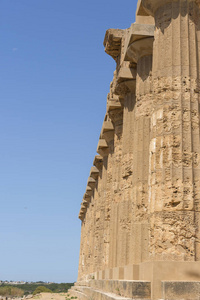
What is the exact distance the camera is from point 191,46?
10.0m

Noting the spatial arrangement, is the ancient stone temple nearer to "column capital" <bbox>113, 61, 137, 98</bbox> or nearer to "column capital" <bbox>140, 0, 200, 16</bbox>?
"column capital" <bbox>140, 0, 200, 16</bbox>

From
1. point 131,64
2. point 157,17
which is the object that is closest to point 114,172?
point 131,64

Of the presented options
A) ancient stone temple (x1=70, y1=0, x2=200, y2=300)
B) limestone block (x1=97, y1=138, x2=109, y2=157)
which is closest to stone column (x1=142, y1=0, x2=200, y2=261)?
ancient stone temple (x1=70, y1=0, x2=200, y2=300)

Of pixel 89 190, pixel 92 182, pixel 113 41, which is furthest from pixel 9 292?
pixel 113 41

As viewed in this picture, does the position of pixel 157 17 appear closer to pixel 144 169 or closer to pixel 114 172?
pixel 144 169

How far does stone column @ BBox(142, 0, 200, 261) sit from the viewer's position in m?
8.69

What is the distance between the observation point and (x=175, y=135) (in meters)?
9.38

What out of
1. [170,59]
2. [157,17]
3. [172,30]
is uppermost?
[157,17]

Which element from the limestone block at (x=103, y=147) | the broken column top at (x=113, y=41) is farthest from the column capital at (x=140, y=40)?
the limestone block at (x=103, y=147)

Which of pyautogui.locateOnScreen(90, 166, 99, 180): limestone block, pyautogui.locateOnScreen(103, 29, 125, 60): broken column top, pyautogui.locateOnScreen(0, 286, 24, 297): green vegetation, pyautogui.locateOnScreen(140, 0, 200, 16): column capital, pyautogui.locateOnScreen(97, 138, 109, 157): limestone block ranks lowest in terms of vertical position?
pyautogui.locateOnScreen(0, 286, 24, 297): green vegetation

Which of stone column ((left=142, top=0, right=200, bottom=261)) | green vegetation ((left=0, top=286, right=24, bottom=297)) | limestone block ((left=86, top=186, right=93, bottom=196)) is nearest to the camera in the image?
stone column ((left=142, top=0, right=200, bottom=261))

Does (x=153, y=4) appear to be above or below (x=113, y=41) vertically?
below

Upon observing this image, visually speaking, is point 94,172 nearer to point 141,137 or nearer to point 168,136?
point 141,137

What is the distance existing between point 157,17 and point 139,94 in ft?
10.5
